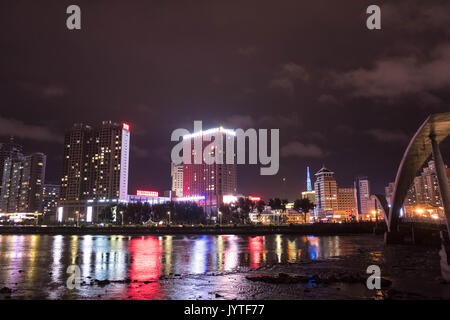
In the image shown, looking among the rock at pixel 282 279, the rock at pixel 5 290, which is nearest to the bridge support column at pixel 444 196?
the rock at pixel 282 279

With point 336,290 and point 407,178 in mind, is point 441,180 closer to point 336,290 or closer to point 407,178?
point 336,290

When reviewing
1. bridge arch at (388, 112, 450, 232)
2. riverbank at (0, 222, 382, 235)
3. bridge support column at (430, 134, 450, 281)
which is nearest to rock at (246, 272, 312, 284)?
bridge support column at (430, 134, 450, 281)

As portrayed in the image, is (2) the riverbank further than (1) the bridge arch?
Yes


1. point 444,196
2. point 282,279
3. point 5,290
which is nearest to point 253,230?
point 444,196

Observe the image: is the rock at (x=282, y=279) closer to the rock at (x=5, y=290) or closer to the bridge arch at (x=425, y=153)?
the bridge arch at (x=425, y=153)

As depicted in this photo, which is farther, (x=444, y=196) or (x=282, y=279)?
(x=444, y=196)

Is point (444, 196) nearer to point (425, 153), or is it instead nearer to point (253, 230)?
point (425, 153)

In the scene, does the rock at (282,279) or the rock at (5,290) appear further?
the rock at (282,279)

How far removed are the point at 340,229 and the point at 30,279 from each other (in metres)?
107

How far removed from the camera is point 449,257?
1070 inches

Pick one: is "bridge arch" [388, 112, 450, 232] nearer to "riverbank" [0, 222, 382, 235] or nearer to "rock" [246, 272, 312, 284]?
"rock" [246, 272, 312, 284]

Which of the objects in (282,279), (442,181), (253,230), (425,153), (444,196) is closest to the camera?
(282,279)
